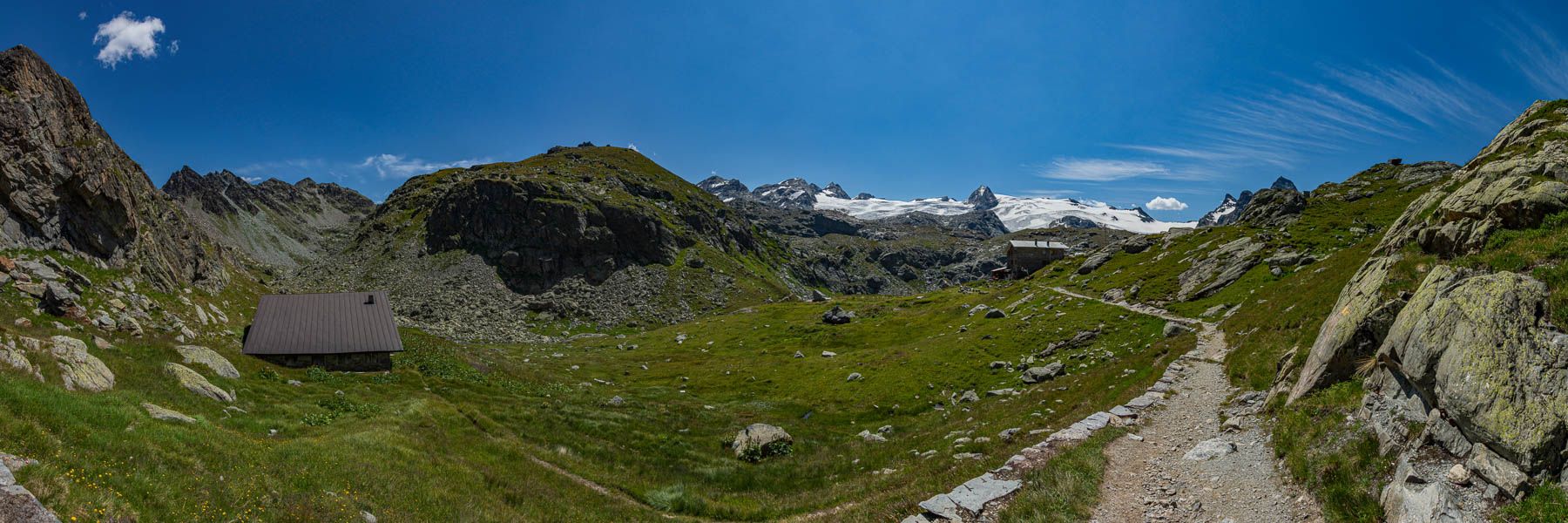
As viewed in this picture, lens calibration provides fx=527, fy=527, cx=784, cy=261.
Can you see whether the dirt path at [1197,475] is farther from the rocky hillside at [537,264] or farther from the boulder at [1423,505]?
the rocky hillside at [537,264]

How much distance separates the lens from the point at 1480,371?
1055cm

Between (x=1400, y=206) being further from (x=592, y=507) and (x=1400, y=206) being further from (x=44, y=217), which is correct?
(x=44, y=217)

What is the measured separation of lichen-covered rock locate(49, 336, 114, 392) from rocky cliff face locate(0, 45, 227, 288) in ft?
73.8

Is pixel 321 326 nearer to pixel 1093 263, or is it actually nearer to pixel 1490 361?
pixel 1490 361

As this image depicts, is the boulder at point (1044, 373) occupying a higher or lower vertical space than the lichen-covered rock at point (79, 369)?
lower

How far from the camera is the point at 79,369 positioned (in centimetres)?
1925

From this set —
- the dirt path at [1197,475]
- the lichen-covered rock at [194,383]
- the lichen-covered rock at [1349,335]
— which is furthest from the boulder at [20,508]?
the lichen-covered rock at [1349,335]

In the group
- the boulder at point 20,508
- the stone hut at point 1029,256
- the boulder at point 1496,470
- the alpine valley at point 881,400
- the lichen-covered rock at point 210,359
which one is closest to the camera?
the boulder at point 20,508

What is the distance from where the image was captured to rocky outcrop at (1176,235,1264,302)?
5259 cm

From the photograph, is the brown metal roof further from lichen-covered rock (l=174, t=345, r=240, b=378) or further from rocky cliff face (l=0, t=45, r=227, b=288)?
lichen-covered rock (l=174, t=345, r=240, b=378)

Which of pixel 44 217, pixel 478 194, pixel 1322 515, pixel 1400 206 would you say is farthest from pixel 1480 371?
pixel 478 194

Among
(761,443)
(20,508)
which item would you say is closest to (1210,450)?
(761,443)

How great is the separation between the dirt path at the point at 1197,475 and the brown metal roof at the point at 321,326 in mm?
51576

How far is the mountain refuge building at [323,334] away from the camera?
41594 millimetres
